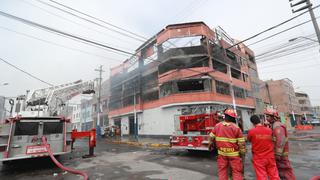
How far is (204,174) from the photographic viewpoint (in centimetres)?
558

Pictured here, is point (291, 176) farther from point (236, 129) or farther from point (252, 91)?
point (252, 91)

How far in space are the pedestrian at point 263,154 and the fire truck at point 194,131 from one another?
15.2 ft

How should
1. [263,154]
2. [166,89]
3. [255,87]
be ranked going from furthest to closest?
1. [255,87]
2. [166,89]
3. [263,154]

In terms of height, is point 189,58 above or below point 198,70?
above

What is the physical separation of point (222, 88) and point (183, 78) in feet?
20.5

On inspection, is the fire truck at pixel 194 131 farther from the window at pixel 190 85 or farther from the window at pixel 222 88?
the window at pixel 222 88

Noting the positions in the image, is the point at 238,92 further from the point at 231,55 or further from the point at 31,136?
the point at 31,136

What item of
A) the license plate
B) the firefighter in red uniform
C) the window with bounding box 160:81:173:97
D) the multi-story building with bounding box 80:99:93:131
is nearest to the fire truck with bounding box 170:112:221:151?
the firefighter in red uniform

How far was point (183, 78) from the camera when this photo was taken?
21500 mm

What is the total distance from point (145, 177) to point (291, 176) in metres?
3.82

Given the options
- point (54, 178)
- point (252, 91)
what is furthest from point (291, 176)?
point (252, 91)

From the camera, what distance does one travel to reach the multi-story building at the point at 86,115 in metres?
47.0

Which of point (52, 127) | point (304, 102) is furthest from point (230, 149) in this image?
point (304, 102)

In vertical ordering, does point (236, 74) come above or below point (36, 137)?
above
